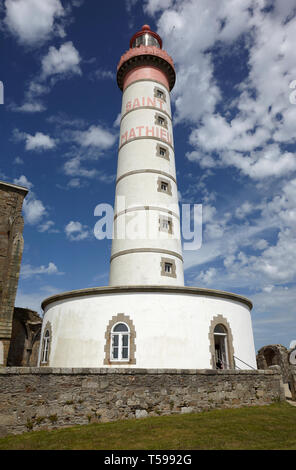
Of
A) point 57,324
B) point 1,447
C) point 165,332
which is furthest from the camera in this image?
point 57,324

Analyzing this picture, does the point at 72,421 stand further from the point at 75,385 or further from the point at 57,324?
the point at 57,324

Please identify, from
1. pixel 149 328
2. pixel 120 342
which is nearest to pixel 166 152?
pixel 149 328

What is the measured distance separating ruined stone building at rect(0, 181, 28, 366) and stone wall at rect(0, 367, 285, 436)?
517 cm

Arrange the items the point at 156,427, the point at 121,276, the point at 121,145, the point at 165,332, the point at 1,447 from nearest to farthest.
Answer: the point at 1,447, the point at 156,427, the point at 165,332, the point at 121,276, the point at 121,145

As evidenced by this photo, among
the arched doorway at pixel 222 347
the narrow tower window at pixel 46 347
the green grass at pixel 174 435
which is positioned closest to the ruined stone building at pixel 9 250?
the narrow tower window at pixel 46 347

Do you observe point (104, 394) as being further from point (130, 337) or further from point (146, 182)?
point (146, 182)

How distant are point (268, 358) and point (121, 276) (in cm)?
1673

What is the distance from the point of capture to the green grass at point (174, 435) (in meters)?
6.92

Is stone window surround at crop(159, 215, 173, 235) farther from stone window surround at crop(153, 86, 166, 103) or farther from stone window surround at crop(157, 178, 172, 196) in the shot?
stone window surround at crop(153, 86, 166, 103)

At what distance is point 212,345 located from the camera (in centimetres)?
1370

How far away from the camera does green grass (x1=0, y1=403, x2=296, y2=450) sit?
6922 millimetres
